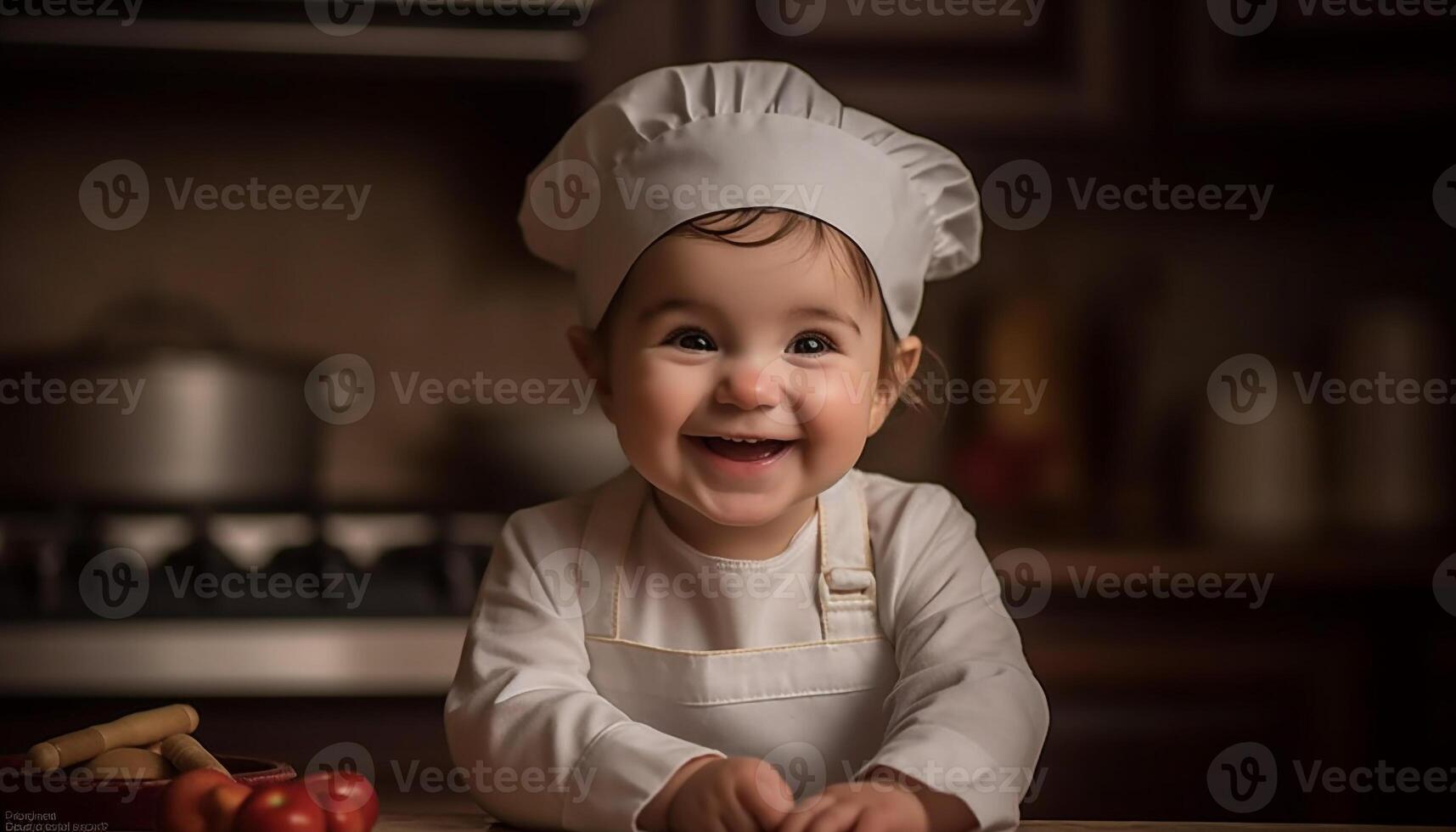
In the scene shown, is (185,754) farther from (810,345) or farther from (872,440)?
(872,440)

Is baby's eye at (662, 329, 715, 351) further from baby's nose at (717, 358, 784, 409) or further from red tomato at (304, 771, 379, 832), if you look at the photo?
red tomato at (304, 771, 379, 832)

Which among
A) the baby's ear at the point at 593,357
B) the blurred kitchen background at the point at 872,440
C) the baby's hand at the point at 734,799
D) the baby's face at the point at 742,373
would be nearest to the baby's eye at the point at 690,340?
the baby's face at the point at 742,373

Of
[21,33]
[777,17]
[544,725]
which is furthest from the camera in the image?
[777,17]

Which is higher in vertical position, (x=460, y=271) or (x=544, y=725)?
(x=460, y=271)

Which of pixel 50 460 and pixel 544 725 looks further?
pixel 50 460

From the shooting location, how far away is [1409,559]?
63.7 inches

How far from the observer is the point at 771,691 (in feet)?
2.98

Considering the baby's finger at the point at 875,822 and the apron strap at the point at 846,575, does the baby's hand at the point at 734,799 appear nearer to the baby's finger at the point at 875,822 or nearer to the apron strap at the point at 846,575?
the baby's finger at the point at 875,822

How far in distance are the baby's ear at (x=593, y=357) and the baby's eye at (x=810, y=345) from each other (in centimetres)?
15

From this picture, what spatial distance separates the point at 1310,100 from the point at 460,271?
1192 millimetres

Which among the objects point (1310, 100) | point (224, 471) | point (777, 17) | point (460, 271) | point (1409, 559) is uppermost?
point (777, 17)

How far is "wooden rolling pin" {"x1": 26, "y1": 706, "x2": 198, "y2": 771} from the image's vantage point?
28.8 inches

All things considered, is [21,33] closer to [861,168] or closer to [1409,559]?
[861,168]

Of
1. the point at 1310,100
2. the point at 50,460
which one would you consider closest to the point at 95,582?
the point at 50,460
